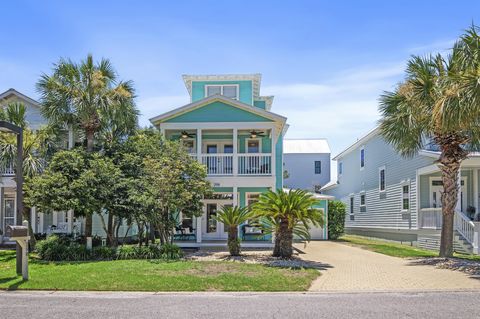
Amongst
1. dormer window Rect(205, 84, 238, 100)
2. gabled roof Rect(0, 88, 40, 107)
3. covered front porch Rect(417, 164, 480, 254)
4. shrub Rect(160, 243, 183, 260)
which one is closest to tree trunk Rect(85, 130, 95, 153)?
shrub Rect(160, 243, 183, 260)

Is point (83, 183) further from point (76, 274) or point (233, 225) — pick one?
point (233, 225)

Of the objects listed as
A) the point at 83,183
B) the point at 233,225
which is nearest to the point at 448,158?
the point at 233,225

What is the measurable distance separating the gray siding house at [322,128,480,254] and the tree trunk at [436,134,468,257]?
1.83m

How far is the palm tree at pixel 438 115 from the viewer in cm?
1434

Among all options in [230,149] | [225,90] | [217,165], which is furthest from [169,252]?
[225,90]

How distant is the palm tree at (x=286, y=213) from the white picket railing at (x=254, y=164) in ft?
19.4

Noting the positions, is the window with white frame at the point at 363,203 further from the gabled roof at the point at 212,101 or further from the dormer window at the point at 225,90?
the gabled roof at the point at 212,101

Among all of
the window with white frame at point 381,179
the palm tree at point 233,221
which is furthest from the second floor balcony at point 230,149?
the window with white frame at point 381,179

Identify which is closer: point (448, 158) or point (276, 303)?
point (276, 303)

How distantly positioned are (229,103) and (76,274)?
40.2 feet

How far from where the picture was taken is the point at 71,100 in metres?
17.9

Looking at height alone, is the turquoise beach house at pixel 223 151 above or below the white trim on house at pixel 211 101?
below

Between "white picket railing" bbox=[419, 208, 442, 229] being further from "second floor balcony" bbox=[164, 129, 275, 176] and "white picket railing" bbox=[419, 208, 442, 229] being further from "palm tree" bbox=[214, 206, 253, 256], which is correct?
"palm tree" bbox=[214, 206, 253, 256]

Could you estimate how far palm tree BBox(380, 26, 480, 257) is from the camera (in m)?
14.3
